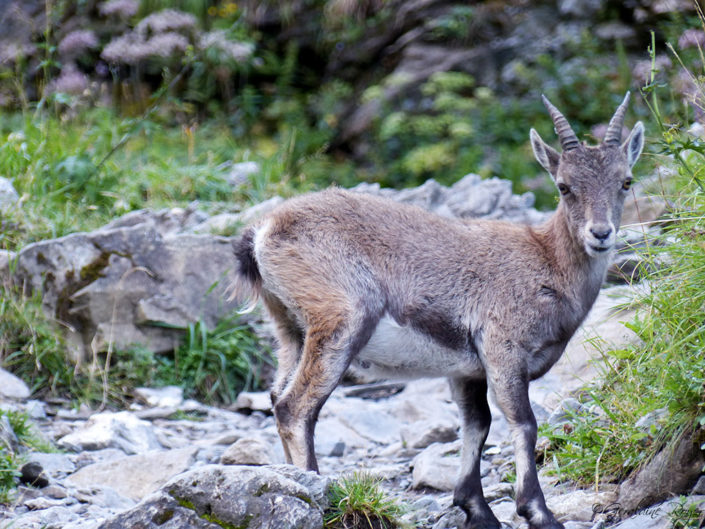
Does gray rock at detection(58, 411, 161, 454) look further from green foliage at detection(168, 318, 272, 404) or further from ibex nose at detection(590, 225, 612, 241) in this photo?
ibex nose at detection(590, 225, 612, 241)

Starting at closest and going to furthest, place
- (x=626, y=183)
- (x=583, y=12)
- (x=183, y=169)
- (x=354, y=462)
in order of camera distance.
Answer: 1. (x=626, y=183)
2. (x=354, y=462)
3. (x=183, y=169)
4. (x=583, y=12)

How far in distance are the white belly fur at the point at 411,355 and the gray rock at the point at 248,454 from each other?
3.45 feet

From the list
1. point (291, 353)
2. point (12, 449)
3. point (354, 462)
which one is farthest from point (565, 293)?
point (12, 449)

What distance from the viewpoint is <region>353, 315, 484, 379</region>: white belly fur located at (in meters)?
5.13

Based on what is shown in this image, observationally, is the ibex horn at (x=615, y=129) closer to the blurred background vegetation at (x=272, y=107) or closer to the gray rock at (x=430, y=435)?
the blurred background vegetation at (x=272, y=107)

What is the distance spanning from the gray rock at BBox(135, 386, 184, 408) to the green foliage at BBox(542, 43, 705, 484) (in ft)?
11.6

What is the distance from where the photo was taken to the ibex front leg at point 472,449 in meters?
4.95

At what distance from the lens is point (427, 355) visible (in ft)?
16.9

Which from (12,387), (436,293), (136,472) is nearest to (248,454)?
(136,472)

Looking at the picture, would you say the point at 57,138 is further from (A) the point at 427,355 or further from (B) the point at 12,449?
(A) the point at 427,355

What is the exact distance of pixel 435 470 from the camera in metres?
5.72

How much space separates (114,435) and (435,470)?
247 centimetres

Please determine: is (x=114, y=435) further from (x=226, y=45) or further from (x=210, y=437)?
(x=226, y=45)

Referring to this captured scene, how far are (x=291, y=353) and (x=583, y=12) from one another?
1143 centimetres
